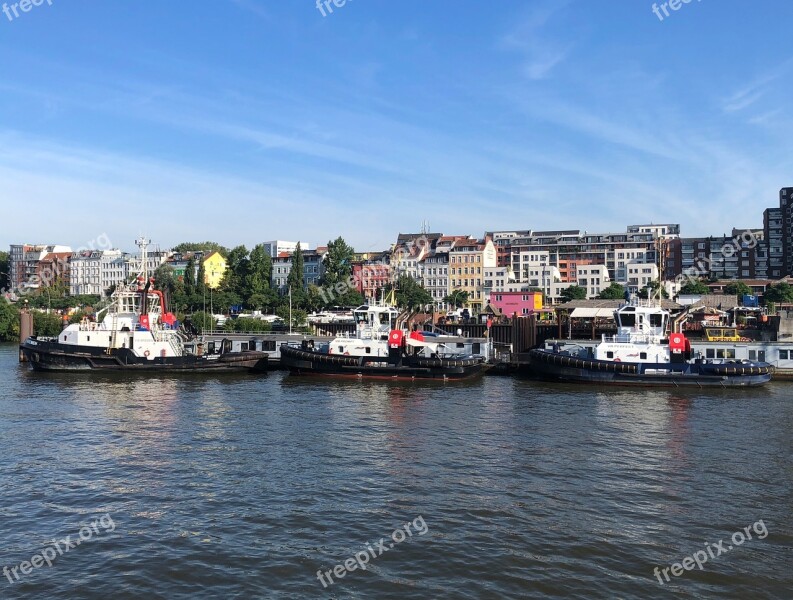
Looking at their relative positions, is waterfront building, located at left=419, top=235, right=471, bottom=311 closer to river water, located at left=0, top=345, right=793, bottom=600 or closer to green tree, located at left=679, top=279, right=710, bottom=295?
green tree, located at left=679, top=279, right=710, bottom=295

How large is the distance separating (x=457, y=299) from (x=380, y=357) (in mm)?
70852

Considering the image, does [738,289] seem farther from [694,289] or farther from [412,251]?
[412,251]

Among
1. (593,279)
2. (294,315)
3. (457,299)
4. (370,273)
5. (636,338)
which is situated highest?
(370,273)

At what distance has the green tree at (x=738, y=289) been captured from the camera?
363 feet

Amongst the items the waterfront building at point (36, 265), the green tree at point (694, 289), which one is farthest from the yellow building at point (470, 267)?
the waterfront building at point (36, 265)

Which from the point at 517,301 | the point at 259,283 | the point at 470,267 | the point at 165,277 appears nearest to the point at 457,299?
→ the point at 470,267

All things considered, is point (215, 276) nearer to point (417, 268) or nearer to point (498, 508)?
point (417, 268)

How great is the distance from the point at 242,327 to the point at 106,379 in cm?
3337

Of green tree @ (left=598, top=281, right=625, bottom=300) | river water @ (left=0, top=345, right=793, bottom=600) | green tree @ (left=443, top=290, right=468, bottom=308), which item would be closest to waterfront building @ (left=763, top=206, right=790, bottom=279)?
green tree @ (left=598, top=281, right=625, bottom=300)

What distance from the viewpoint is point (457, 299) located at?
121 metres

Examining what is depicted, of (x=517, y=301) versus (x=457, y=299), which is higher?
(x=457, y=299)

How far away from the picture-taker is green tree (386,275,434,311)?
360 ft

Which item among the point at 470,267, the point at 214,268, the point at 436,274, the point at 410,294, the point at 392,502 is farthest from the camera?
the point at 214,268

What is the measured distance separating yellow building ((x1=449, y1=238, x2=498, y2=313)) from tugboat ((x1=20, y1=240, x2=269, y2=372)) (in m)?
74.6
